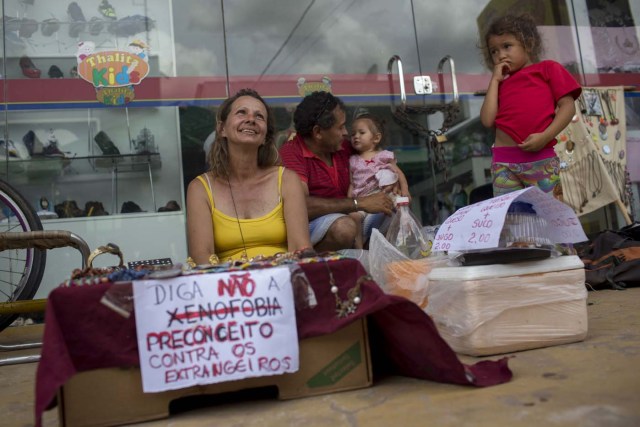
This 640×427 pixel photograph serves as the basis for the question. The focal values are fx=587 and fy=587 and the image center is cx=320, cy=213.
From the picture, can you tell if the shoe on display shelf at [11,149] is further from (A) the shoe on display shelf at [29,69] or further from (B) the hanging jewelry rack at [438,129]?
(B) the hanging jewelry rack at [438,129]

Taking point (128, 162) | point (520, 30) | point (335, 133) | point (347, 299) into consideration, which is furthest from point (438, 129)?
point (347, 299)

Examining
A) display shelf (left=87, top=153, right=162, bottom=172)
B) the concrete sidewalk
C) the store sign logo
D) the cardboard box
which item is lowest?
the concrete sidewalk

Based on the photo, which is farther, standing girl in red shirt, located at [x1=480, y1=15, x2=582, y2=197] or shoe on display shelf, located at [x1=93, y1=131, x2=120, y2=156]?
shoe on display shelf, located at [x1=93, y1=131, x2=120, y2=156]

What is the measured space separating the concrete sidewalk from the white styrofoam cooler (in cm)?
5

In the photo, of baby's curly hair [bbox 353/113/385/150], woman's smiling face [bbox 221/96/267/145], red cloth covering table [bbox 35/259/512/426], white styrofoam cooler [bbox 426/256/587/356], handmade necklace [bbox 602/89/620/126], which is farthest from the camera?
handmade necklace [bbox 602/89/620/126]

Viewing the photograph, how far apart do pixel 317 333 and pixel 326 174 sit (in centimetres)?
172

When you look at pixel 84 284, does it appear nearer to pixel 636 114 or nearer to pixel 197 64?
pixel 197 64

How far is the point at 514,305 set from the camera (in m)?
1.77

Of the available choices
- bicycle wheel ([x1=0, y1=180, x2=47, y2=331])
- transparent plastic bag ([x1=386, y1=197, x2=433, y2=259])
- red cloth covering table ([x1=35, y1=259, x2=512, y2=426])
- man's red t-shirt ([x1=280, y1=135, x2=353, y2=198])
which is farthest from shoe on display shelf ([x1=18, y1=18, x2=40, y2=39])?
red cloth covering table ([x1=35, y1=259, x2=512, y2=426])

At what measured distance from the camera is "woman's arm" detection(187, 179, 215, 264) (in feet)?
7.14

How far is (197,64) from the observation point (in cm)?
437

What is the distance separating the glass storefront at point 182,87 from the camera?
4125mm

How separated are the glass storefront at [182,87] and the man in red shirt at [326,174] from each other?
1202 mm

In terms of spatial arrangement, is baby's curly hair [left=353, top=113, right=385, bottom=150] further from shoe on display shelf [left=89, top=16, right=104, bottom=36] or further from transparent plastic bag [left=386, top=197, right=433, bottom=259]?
shoe on display shelf [left=89, top=16, right=104, bottom=36]
